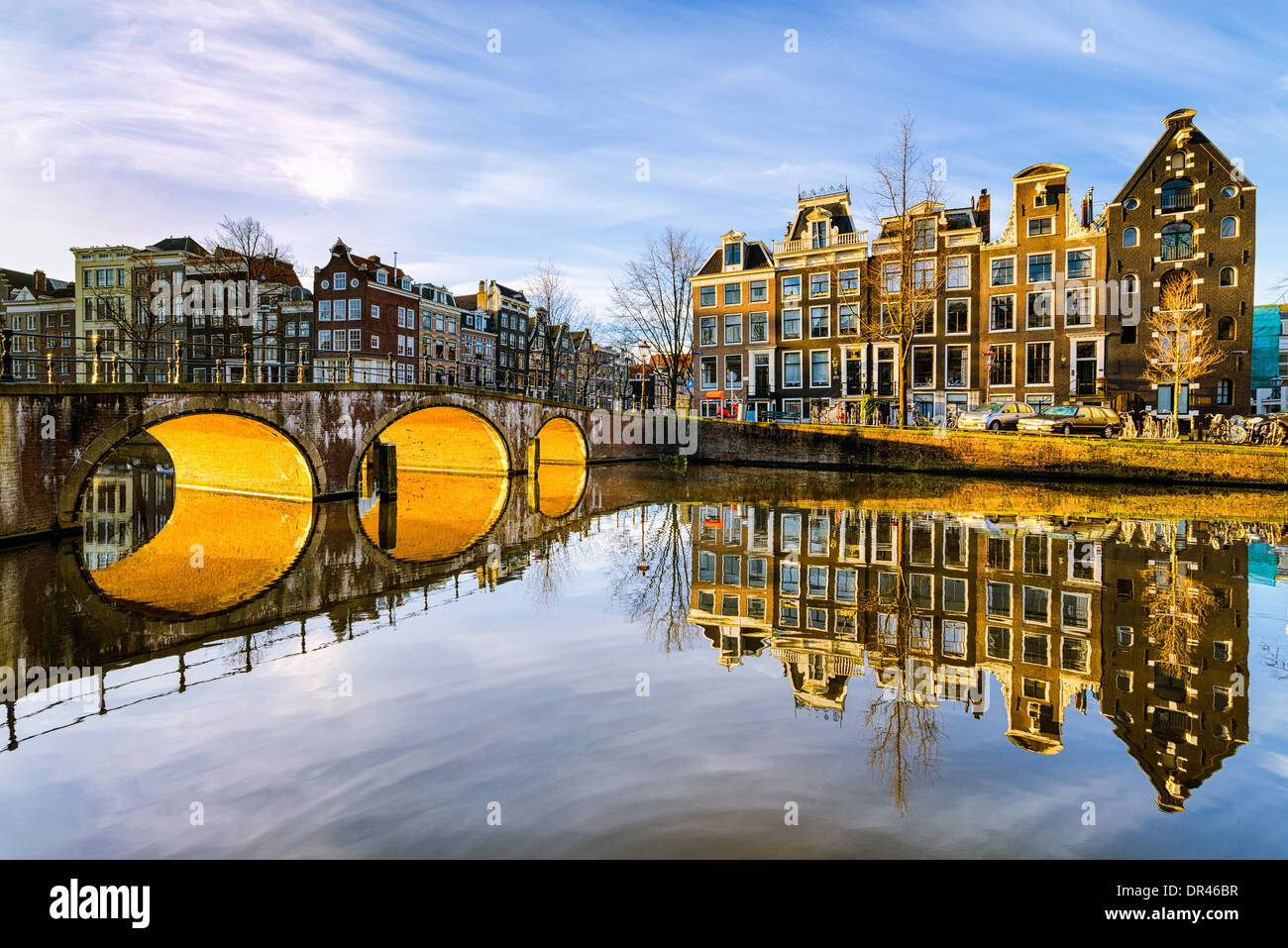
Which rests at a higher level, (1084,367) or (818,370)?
(818,370)

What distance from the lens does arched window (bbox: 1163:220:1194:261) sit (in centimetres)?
3531

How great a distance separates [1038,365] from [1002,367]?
5.61 feet

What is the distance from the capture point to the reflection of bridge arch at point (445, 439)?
84.3ft

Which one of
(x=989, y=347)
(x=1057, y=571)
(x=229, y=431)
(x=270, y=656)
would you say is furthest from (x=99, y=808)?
(x=989, y=347)

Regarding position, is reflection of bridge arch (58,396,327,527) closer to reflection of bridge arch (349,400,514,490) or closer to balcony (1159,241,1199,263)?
reflection of bridge arch (349,400,514,490)

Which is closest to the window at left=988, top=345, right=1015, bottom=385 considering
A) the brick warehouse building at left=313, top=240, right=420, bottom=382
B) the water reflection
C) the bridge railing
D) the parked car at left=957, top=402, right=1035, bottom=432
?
the parked car at left=957, top=402, right=1035, bottom=432

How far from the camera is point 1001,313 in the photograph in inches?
1481

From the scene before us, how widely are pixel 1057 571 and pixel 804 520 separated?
632 centimetres

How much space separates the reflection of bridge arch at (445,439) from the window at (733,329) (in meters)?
19.6

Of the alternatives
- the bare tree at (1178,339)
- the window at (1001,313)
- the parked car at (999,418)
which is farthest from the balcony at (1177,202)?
the parked car at (999,418)

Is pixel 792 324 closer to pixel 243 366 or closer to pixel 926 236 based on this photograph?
pixel 926 236

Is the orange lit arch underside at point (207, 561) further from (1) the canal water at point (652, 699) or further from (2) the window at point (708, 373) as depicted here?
(2) the window at point (708, 373)

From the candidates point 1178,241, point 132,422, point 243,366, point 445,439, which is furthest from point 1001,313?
point 132,422
